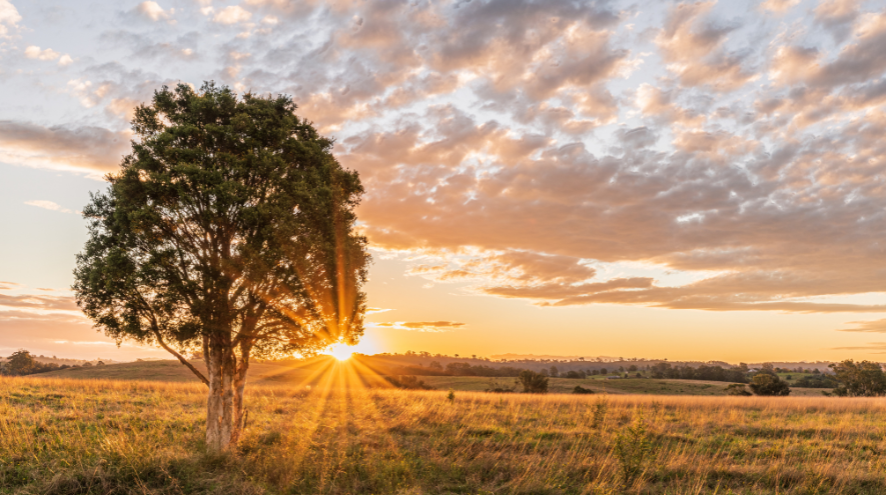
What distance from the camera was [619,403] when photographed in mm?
32375

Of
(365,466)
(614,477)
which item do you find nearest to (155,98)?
(365,466)

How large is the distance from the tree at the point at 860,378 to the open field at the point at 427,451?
179 feet

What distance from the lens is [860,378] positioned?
224ft

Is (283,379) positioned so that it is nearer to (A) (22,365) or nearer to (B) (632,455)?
(A) (22,365)

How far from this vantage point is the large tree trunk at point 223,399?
14.4 metres

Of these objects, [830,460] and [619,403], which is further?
[619,403]

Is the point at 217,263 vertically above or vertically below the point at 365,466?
above

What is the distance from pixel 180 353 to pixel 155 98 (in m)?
8.70

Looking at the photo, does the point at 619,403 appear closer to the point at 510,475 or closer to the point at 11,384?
the point at 510,475

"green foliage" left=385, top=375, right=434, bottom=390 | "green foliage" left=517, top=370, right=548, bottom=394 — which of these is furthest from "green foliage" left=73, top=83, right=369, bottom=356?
"green foliage" left=385, top=375, right=434, bottom=390

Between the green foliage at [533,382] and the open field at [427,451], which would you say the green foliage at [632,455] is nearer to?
the open field at [427,451]

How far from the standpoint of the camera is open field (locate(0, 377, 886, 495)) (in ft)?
37.6

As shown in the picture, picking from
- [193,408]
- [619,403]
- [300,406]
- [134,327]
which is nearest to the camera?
[134,327]

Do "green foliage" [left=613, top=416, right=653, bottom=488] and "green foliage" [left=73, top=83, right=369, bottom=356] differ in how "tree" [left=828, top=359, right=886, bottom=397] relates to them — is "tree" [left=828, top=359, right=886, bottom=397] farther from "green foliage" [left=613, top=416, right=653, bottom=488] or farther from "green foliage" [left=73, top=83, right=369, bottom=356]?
"green foliage" [left=73, top=83, right=369, bottom=356]
